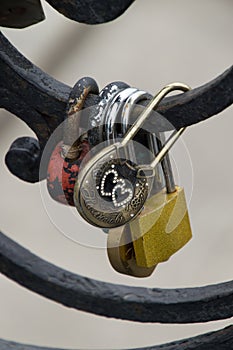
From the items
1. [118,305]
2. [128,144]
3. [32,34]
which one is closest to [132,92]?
[128,144]

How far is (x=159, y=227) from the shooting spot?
0.81m

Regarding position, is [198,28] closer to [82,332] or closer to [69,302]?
[82,332]

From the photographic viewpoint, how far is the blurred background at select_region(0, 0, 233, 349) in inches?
74.1

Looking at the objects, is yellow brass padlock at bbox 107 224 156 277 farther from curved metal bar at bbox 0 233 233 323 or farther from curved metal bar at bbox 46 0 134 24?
curved metal bar at bbox 46 0 134 24

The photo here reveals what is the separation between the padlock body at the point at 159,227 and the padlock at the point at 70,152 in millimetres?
68

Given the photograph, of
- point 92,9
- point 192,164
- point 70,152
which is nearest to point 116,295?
point 70,152

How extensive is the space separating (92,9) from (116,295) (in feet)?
0.90

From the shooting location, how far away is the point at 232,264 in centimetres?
200

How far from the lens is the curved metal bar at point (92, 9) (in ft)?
2.10

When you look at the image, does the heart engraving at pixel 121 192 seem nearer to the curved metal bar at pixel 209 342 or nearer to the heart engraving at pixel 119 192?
the heart engraving at pixel 119 192

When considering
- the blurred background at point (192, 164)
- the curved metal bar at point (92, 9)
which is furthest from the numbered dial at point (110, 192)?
the blurred background at point (192, 164)

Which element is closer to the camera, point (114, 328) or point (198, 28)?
point (114, 328)

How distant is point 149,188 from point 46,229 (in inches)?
54.2

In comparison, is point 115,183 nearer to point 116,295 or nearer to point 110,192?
point 110,192
